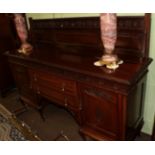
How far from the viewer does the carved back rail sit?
4.72ft

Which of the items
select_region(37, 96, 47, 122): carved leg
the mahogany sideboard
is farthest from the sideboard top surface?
select_region(37, 96, 47, 122): carved leg

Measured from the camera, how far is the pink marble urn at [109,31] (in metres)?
1.26

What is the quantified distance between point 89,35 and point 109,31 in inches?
16.8

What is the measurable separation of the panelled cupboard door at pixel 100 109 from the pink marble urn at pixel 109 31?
251mm

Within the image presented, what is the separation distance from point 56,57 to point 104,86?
24.6 inches

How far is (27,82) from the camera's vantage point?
6.92ft

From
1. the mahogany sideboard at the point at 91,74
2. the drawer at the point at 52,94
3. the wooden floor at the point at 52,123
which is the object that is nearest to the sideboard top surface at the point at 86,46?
the mahogany sideboard at the point at 91,74

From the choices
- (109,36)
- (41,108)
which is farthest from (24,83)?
(109,36)

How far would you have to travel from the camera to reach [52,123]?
2.17 m

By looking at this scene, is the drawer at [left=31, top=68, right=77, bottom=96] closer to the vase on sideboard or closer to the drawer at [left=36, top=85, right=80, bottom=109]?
the drawer at [left=36, top=85, right=80, bottom=109]

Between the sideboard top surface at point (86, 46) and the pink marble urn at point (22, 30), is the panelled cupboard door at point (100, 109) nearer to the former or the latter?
the sideboard top surface at point (86, 46)

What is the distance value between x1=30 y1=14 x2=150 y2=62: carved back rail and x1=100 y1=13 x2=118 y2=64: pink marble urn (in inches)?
7.6
